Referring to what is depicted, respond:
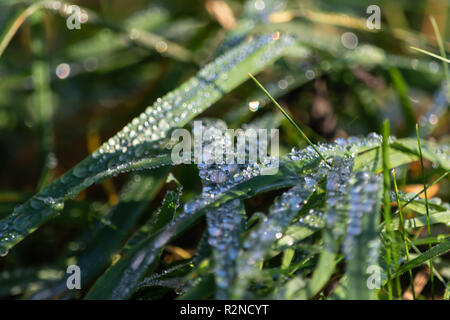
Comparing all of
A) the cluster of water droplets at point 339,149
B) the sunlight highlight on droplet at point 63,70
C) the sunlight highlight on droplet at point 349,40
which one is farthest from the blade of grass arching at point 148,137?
the sunlight highlight on droplet at point 63,70

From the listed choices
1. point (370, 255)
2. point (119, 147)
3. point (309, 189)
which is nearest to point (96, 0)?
point (119, 147)

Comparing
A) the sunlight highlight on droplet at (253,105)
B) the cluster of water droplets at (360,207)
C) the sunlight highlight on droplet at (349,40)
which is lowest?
the cluster of water droplets at (360,207)

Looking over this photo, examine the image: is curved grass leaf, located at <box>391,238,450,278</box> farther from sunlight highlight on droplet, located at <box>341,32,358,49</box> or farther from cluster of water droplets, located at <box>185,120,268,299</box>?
sunlight highlight on droplet, located at <box>341,32,358,49</box>

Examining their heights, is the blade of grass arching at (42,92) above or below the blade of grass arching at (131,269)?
above

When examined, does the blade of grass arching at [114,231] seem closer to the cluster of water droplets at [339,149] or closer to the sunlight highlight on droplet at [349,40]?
the cluster of water droplets at [339,149]

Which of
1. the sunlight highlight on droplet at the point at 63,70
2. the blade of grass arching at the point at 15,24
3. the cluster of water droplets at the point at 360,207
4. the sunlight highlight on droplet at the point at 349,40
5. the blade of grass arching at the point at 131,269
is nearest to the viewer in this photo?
the cluster of water droplets at the point at 360,207

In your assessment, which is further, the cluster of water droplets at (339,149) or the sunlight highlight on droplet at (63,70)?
the sunlight highlight on droplet at (63,70)

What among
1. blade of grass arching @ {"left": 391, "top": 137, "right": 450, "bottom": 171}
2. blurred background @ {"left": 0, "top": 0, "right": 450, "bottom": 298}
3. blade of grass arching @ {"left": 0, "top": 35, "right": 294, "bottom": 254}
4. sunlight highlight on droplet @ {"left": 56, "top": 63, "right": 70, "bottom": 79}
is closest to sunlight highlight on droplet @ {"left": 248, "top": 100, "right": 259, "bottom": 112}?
blurred background @ {"left": 0, "top": 0, "right": 450, "bottom": 298}
